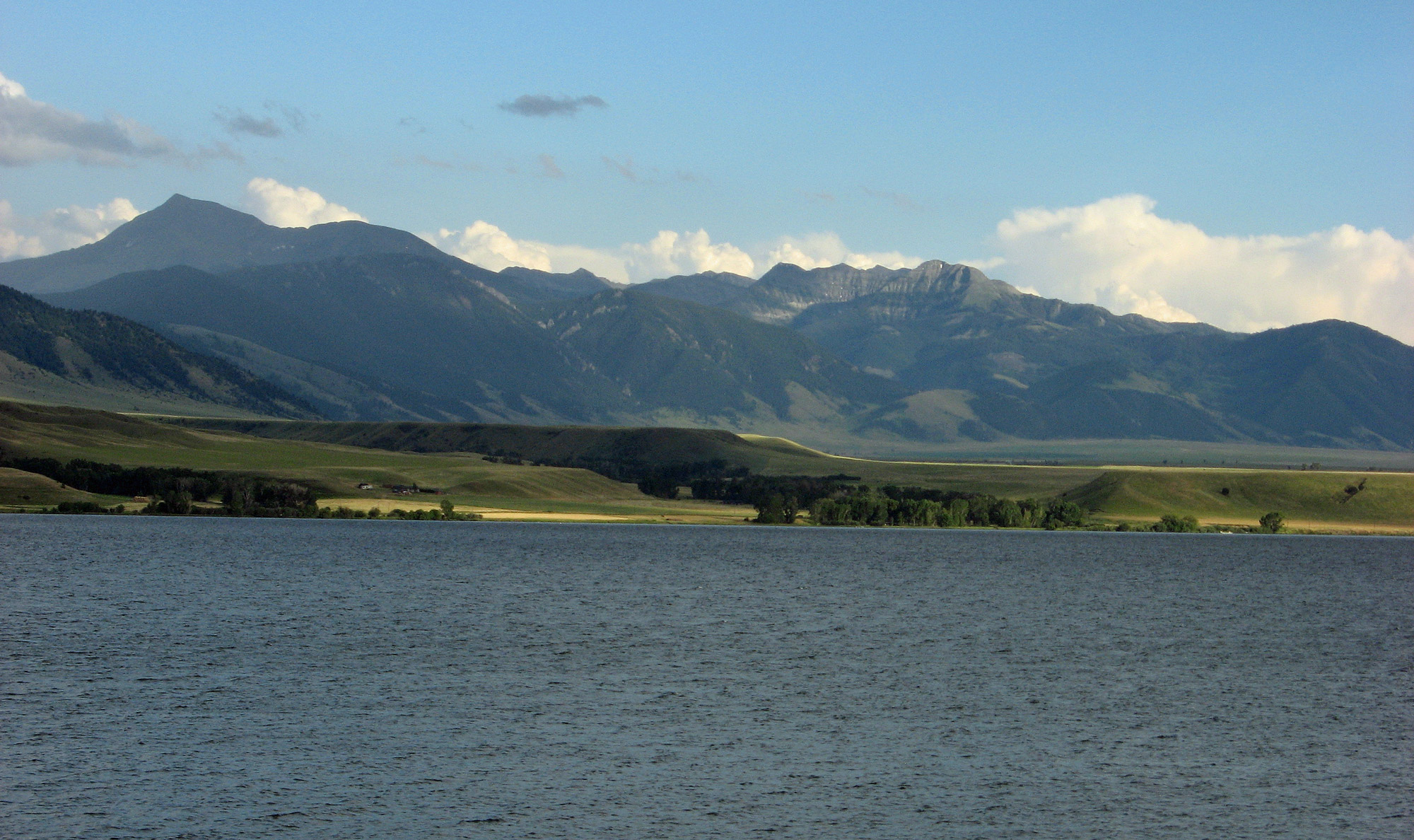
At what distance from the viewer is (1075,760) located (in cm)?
5700

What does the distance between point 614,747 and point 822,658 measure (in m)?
32.8

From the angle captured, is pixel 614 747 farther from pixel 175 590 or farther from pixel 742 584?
pixel 742 584

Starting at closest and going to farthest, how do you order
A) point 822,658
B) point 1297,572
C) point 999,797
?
point 999,797 < point 822,658 < point 1297,572

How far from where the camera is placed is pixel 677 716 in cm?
6475

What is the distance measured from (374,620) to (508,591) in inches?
1152

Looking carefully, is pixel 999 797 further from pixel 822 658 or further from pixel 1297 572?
pixel 1297 572

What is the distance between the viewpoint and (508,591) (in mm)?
132000

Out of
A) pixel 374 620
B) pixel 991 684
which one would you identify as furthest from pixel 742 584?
pixel 991 684

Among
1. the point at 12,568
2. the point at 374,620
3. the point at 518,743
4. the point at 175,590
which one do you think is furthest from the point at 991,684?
the point at 12,568

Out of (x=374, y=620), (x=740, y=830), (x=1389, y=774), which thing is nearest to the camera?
(x=740, y=830)

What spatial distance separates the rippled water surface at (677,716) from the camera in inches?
1834

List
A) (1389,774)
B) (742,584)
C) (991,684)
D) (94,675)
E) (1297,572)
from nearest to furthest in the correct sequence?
(1389,774), (94,675), (991,684), (742,584), (1297,572)

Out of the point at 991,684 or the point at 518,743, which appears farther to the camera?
the point at 991,684

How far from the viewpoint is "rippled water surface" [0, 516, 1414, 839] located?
46594 millimetres
